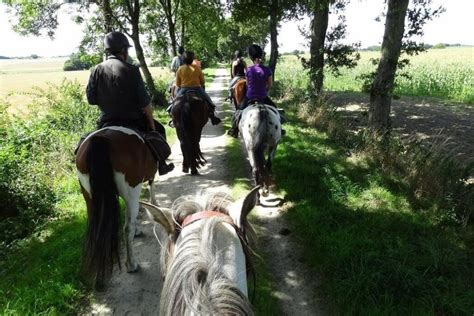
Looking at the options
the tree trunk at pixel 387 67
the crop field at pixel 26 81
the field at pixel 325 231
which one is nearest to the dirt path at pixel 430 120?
the tree trunk at pixel 387 67

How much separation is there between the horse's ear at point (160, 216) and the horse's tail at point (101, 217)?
69.9 inches

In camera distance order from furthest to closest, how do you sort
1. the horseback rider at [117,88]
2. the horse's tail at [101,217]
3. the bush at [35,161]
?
1. the bush at [35,161]
2. the horseback rider at [117,88]
3. the horse's tail at [101,217]

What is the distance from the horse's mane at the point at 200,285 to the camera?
3.97ft

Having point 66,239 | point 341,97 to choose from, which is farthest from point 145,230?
point 341,97

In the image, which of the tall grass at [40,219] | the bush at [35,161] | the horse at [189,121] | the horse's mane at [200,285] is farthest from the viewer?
the horse at [189,121]

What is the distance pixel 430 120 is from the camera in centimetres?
1282

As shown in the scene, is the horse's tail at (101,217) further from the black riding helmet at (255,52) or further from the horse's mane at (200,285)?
the black riding helmet at (255,52)

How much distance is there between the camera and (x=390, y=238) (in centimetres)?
442

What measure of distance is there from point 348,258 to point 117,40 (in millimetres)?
4015

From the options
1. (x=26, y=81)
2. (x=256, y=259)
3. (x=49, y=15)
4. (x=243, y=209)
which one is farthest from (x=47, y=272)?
(x=26, y=81)

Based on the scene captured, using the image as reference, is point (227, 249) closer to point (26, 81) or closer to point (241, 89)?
point (241, 89)

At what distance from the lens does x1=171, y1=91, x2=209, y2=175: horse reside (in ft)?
22.6

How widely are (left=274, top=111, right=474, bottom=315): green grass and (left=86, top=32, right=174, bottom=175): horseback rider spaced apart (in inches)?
109

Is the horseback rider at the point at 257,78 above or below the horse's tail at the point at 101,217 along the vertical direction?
above
